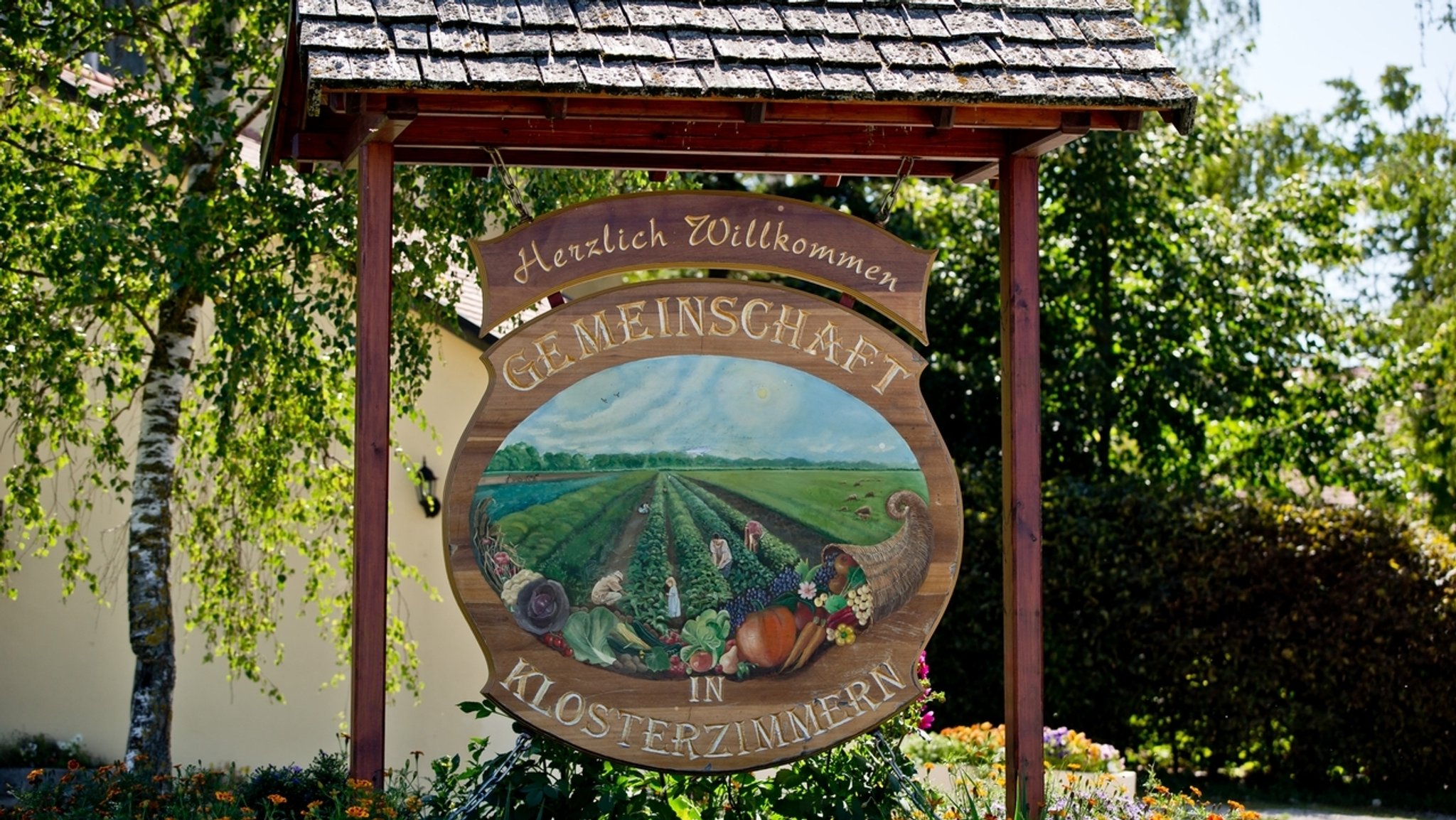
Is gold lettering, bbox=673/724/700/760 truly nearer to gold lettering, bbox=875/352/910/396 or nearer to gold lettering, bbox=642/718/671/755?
gold lettering, bbox=642/718/671/755

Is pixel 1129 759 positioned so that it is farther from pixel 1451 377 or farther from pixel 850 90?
pixel 850 90

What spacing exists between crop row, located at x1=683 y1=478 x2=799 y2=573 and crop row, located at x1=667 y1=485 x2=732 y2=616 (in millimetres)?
69

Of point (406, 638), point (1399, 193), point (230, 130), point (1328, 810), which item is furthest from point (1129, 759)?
point (1399, 193)

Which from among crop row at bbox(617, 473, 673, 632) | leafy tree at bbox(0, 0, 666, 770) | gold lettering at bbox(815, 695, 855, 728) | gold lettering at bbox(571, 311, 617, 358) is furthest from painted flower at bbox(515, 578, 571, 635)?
leafy tree at bbox(0, 0, 666, 770)

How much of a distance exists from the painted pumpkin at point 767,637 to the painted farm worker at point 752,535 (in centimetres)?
22

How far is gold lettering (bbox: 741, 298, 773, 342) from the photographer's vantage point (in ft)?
17.2

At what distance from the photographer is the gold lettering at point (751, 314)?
207 inches

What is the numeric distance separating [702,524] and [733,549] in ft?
0.46

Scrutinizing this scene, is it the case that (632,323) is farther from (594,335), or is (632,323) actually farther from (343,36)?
(343,36)

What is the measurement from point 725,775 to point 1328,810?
23.2 feet

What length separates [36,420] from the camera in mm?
7246

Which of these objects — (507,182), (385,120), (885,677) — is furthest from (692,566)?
(385,120)

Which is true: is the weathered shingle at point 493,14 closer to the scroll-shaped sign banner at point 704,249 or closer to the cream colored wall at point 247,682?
the scroll-shaped sign banner at point 704,249

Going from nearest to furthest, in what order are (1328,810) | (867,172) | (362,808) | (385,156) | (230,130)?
(362,808), (385,156), (867,172), (230,130), (1328,810)
